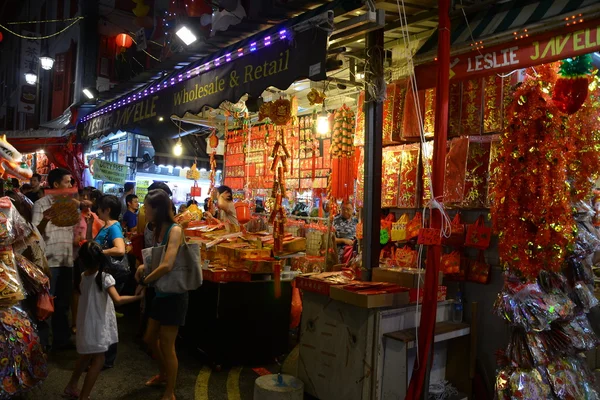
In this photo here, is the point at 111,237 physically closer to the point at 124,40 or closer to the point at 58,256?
the point at 58,256

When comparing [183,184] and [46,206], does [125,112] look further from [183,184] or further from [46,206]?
[183,184]

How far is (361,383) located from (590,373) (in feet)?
7.18

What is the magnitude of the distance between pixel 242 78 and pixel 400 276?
9.53ft

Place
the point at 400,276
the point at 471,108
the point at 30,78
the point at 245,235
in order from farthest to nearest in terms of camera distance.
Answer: the point at 30,78
the point at 245,235
the point at 471,108
the point at 400,276

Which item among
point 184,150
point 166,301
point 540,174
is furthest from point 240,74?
point 184,150

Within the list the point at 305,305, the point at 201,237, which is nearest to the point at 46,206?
the point at 201,237

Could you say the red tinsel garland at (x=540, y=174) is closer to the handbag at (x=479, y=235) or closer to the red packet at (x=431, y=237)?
the handbag at (x=479, y=235)

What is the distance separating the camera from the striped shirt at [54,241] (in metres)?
5.91

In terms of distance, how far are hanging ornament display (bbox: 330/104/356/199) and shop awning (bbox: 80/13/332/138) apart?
1.83 meters

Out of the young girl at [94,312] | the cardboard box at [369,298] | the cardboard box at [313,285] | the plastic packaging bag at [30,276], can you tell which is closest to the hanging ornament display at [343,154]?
the cardboard box at [313,285]

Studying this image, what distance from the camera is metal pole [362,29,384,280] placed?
4992 mm

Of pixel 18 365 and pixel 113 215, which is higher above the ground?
pixel 113 215

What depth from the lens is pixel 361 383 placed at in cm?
408

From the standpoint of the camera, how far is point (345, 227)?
7.95 meters
